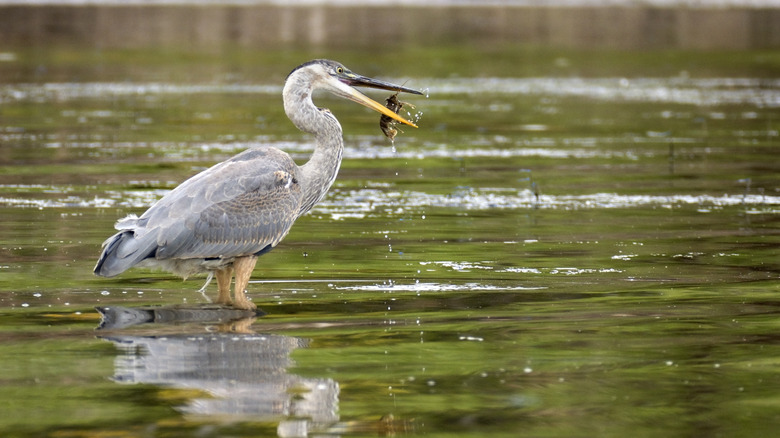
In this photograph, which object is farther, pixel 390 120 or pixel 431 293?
pixel 390 120

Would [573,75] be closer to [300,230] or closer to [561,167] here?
[561,167]

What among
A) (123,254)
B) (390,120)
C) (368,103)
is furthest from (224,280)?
(390,120)

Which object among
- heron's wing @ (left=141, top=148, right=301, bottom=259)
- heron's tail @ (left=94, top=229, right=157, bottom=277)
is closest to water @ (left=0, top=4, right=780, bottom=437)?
heron's tail @ (left=94, top=229, right=157, bottom=277)

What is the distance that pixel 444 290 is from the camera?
1127 centimetres

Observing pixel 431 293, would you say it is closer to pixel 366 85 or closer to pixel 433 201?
pixel 366 85

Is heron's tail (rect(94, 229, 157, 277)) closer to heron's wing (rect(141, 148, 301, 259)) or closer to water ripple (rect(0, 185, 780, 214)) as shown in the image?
heron's wing (rect(141, 148, 301, 259))

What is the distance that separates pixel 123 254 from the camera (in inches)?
408

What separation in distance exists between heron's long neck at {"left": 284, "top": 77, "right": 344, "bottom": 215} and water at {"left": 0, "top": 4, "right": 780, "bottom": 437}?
2.66ft

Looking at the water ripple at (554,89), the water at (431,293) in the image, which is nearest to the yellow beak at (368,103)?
the water at (431,293)

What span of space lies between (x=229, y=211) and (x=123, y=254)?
36.0 inches

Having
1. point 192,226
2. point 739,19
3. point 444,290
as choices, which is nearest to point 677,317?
point 444,290

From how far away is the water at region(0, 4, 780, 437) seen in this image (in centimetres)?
776

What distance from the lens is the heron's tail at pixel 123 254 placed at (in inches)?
407

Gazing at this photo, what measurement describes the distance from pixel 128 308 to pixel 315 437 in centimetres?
372
